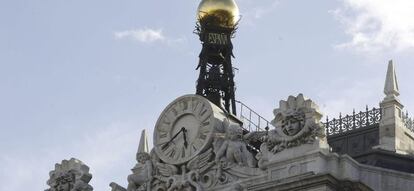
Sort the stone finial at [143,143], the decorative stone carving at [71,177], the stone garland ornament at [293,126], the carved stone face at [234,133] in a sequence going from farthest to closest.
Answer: the decorative stone carving at [71,177] → the stone finial at [143,143] → the carved stone face at [234,133] → the stone garland ornament at [293,126]

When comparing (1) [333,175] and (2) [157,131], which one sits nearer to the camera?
(1) [333,175]

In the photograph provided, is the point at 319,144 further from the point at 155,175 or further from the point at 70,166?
the point at 70,166

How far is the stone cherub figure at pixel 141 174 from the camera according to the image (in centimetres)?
5075

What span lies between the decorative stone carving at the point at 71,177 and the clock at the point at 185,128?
4.58 m

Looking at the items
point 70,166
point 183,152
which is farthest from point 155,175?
point 70,166

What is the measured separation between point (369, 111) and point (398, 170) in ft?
20.2

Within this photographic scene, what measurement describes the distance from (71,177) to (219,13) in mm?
15357

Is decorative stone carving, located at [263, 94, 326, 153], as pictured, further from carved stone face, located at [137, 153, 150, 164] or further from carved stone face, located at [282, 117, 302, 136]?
carved stone face, located at [137, 153, 150, 164]

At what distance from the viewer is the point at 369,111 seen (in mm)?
55531

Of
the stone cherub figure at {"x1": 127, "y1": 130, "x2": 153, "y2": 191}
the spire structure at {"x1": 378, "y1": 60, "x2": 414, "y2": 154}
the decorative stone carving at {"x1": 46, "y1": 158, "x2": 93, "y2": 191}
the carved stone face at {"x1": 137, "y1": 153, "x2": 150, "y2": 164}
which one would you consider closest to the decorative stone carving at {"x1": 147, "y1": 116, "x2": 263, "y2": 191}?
the stone cherub figure at {"x1": 127, "y1": 130, "x2": 153, "y2": 191}

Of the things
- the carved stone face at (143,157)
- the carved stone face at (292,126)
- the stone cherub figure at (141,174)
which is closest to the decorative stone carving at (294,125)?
the carved stone face at (292,126)

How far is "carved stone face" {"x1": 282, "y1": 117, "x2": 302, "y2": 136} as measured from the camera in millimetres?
46250

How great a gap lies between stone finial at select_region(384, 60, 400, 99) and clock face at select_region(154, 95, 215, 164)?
788cm

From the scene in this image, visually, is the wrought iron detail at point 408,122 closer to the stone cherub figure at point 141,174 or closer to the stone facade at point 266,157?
the stone facade at point 266,157
